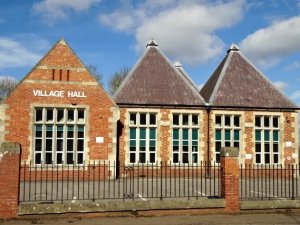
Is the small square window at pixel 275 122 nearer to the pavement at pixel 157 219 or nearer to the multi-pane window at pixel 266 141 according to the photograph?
the multi-pane window at pixel 266 141

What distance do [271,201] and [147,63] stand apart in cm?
1417

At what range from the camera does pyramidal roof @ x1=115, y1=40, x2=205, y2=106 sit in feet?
72.4

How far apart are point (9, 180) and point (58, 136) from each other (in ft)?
32.3

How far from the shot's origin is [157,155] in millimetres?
21578

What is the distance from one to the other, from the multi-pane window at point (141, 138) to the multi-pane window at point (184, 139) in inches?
48.8

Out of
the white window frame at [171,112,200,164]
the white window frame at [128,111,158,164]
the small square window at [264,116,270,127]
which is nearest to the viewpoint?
the white window frame at [128,111,158,164]

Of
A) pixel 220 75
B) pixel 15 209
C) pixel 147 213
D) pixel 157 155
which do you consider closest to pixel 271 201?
pixel 147 213

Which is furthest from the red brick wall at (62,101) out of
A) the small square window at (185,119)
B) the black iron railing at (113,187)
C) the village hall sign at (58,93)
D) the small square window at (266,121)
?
the small square window at (266,121)

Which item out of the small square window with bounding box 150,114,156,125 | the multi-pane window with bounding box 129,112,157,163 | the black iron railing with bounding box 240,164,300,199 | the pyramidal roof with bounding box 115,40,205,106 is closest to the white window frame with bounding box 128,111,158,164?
the multi-pane window with bounding box 129,112,157,163

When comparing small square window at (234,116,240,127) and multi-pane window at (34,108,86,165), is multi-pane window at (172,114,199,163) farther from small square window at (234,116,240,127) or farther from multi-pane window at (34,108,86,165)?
multi-pane window at (34,108,86,165)

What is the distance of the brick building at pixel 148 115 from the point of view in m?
19.8

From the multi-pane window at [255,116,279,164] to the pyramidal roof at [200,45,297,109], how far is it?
1029mm

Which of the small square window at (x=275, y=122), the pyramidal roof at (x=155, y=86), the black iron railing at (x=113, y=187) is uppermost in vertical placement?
the pyramidal roof at (x=155, y=86)

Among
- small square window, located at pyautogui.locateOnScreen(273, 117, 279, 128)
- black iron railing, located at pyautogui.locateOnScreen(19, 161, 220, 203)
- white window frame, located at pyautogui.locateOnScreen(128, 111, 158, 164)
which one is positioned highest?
small square window, located at pyautogui.locateOnScreen(273, 117, 279, 128)
